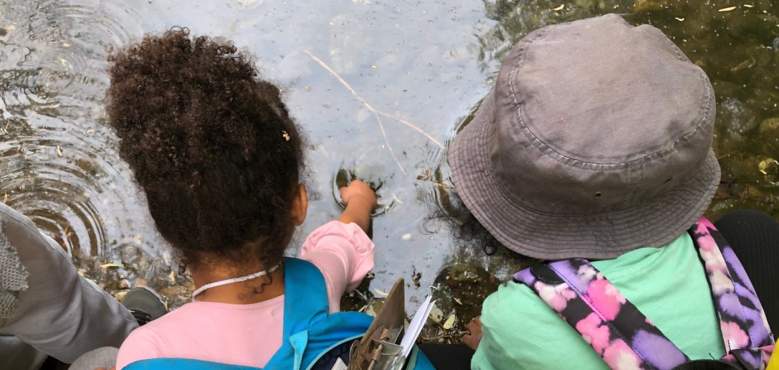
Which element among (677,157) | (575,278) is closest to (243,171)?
(575,278)

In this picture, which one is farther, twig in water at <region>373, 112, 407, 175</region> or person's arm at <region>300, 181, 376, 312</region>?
twig in water at <region>373, 112, 407, 175</region>

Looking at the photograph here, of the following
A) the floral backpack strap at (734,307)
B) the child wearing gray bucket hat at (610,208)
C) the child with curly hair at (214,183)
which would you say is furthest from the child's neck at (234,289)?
the floral backpack strap at (734,307)

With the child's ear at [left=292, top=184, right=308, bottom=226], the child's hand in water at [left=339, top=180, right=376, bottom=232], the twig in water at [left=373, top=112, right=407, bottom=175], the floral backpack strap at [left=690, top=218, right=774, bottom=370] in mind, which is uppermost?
the child's ear at [left=292, top=184, right=308, bottom=226]

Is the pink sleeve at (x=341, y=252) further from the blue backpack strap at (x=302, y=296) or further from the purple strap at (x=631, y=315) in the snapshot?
the purple strap at (x=631, y=315)

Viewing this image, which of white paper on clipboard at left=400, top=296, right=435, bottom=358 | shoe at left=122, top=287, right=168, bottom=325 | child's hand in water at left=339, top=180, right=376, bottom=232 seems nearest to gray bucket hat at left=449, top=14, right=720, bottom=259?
white paper on clipboard at left=400, top=296, right=435, bottom=358

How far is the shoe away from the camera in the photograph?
1.82 m

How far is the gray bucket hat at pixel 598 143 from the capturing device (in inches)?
Answer: 39.1

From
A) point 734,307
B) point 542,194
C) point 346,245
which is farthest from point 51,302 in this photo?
point 734,307

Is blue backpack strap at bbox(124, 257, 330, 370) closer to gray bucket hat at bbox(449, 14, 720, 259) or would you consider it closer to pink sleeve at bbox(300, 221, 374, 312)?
pink sleeve at bbox(300, 221, 374, 312)

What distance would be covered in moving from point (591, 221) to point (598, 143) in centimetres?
19

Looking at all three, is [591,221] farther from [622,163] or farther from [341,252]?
[341,252]

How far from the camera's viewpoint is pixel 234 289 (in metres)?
1.27

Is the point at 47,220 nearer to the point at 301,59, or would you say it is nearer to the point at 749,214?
the point at 301,59

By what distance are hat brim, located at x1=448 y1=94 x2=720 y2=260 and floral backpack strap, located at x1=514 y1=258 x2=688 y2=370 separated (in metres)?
0.05
